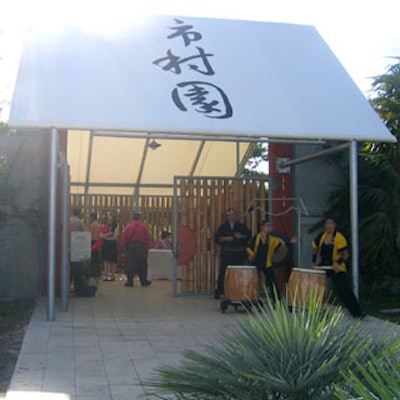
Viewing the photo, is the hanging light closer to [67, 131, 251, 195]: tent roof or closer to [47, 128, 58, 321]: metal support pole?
[67, 131, 251, 195]: tent roof

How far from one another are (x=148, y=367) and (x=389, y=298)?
7810 mm

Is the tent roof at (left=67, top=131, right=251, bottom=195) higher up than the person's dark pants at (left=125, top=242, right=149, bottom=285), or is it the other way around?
the tent roof at (left=67, top=131, right=251, bottom=195)

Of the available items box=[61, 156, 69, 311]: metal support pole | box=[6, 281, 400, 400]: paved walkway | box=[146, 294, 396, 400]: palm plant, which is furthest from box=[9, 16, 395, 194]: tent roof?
Result: box=[146, 294, 396, 400]: palm plant

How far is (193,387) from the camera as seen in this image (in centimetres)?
379

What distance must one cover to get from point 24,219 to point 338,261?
19.8ft

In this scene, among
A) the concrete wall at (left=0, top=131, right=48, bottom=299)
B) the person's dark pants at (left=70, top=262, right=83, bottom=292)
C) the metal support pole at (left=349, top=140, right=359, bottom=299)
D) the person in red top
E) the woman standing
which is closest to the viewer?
the metal support pole at (left=349, top=140, right=359, bottom=299)

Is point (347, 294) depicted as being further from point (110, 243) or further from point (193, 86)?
point (110, 243)

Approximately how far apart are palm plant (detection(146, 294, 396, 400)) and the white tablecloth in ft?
41.5

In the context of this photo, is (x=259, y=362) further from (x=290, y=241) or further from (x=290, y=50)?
(x=290, y=50)

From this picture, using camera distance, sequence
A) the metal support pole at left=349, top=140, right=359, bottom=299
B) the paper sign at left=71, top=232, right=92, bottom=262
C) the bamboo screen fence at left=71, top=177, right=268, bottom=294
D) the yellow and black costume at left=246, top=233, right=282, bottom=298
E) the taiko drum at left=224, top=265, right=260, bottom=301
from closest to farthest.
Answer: the taiko drum at left=224, top=265, right=260, bottom=301 → the metal support pole at left=349, top=140, right=359, bottom=299 → the yellow and black costume at left=246, top=233, right=282, bottom=298 → the paper sign at left=71, top=232, right=92, bottom=262 → the bamboo screen fence at left=71, top=177, right=268, bottom=294

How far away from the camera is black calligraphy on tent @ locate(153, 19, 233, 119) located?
10719mm

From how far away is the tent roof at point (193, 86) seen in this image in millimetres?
10250

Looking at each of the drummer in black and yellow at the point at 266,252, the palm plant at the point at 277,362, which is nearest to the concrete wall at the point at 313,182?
the drummer in black and yellow at the point at 266,252

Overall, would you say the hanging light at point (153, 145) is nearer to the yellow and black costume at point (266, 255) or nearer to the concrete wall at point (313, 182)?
the concrete wall at point (313, 182)
